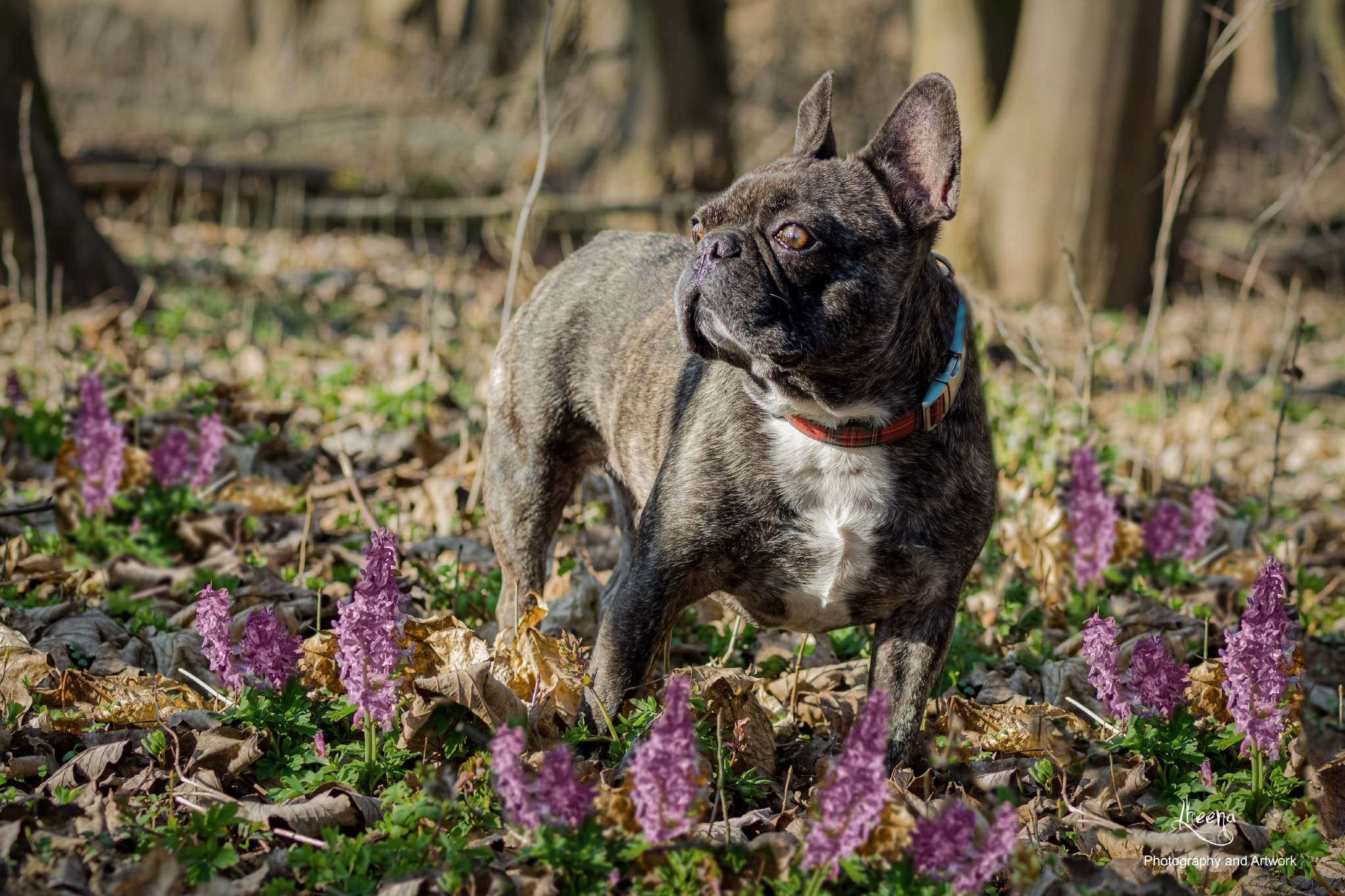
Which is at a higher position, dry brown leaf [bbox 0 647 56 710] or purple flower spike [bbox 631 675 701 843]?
purple flower spike [bbox 631 675 701 843]

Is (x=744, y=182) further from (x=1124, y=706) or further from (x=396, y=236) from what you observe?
(x=396, y=236)

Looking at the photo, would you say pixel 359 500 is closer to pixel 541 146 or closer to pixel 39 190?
pixel 541 146

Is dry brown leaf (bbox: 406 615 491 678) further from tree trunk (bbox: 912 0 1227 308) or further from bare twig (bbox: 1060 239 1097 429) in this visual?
tree trunk (bbox: 912 0 1227 308)

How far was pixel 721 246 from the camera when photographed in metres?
2.97

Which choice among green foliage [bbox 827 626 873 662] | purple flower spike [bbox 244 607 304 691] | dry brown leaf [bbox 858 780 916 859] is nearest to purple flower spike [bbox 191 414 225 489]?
purple flower spike [bbox 244 607 304 691]

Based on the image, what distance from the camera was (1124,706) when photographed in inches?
114

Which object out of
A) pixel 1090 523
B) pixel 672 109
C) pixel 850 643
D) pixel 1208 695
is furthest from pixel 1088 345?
pixel 672 109

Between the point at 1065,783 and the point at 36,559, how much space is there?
3.52m

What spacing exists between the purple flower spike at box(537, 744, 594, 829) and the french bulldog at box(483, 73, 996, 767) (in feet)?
2.43

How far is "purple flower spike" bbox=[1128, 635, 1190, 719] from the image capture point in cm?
286

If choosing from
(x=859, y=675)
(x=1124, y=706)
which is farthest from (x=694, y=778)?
(x=859, y=675)

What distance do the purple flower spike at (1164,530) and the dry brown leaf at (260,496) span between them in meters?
3.63

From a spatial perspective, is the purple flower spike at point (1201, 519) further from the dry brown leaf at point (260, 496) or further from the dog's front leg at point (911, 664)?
the dry brown leaf at point (260, 496)

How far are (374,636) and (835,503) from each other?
1.31 metres
